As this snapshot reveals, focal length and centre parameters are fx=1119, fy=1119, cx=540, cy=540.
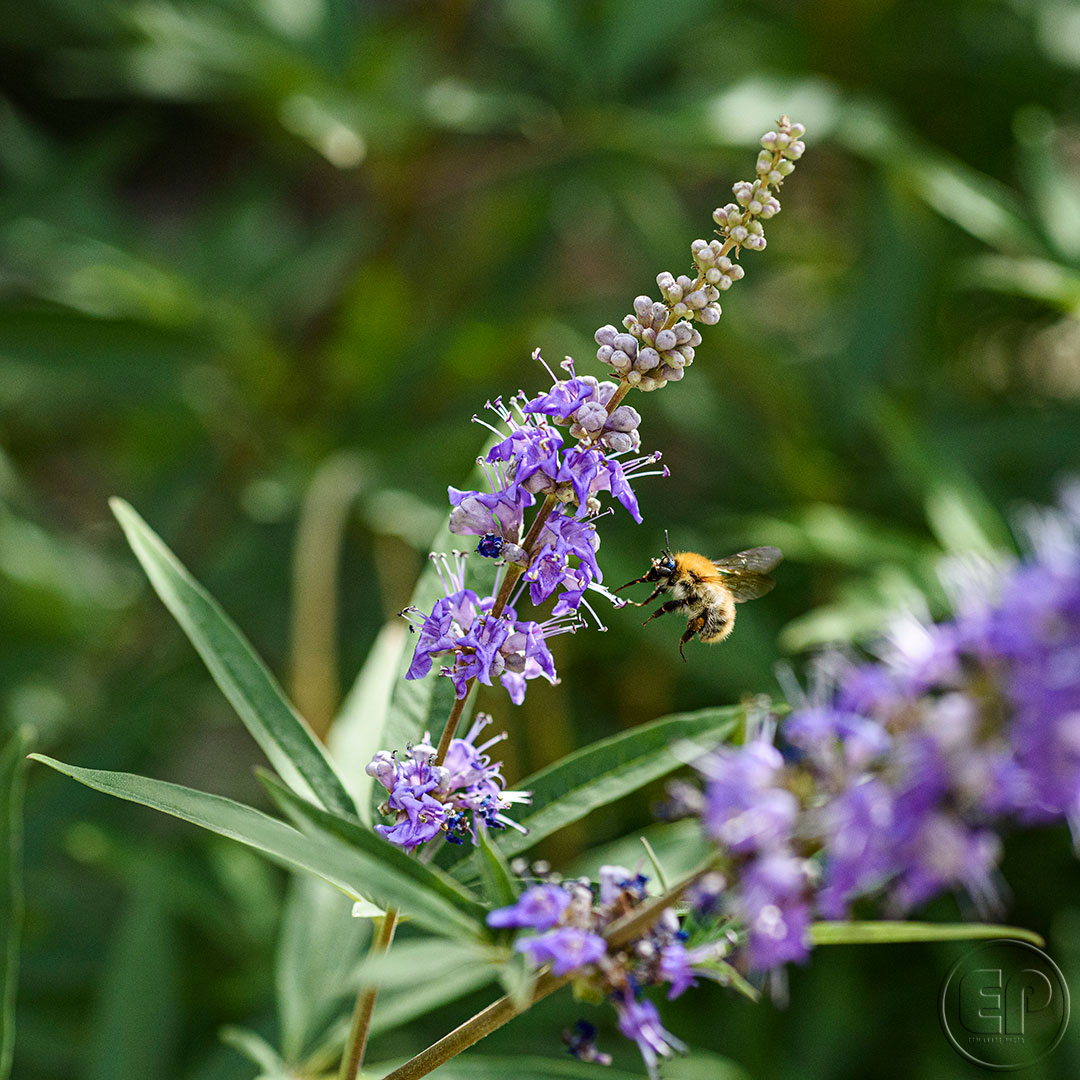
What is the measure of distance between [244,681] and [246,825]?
1.51ft

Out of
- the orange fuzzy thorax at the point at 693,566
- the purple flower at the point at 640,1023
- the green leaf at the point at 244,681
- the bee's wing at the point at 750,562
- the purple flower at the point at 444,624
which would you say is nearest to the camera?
the purple flower at the point at 640,1023

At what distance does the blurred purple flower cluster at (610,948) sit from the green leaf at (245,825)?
0.57ft

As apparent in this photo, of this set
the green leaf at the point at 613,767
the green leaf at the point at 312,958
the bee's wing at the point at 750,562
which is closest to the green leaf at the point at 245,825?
the green leaf at the point at 613,767

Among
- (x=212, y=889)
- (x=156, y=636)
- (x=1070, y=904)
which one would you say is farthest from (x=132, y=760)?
(x=1070, y=904)

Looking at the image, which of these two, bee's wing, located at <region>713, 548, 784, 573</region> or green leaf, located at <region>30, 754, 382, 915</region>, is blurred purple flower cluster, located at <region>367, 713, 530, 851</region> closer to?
green leaf, located at <region>30, 754, 382, 915</region>

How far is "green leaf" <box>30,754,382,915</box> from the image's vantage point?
3.78ft

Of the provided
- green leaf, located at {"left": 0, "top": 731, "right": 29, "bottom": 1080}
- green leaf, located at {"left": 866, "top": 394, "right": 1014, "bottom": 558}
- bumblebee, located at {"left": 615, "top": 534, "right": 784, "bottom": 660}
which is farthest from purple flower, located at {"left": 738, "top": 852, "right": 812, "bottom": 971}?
green leaf, located at {"left": 866, "top": 394, "right": 1014, "bottom": 558}

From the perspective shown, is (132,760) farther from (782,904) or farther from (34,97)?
(34,97)

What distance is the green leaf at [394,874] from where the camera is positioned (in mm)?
1131

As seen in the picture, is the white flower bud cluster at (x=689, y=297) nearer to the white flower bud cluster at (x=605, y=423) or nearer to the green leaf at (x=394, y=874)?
the white flower bud cluster at (x=605, y=423)

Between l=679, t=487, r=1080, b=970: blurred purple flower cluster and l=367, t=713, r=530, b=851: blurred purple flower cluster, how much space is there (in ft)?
1.19

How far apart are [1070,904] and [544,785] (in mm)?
2595

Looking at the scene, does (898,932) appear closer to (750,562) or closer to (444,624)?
(444,624)

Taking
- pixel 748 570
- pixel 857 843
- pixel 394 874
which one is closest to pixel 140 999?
pixel 748 570
